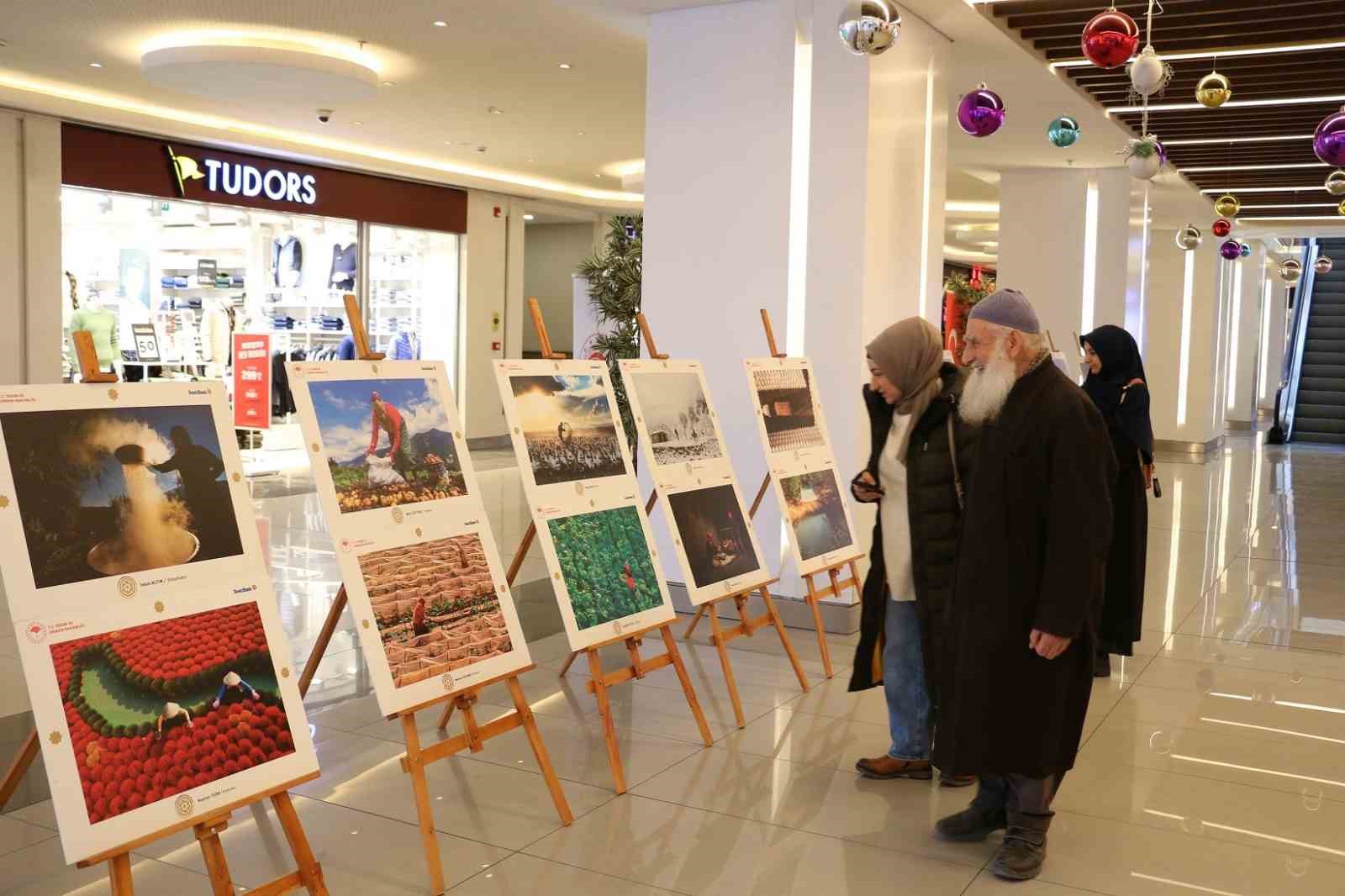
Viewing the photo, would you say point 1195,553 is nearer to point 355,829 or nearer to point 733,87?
point 733,87

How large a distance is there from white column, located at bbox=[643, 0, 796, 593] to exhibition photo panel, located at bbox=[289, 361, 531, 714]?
302cm

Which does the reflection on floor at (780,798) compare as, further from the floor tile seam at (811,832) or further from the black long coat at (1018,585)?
the black long coat at (1018,585)

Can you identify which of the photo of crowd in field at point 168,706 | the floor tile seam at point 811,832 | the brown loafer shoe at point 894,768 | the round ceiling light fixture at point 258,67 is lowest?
the floor tile seam at point 811,832

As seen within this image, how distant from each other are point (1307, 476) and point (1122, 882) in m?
14.3

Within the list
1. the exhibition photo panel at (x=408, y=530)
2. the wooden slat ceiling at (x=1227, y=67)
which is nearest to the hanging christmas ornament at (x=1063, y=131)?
the wooden slat ceiling at (x=1227, y=67)

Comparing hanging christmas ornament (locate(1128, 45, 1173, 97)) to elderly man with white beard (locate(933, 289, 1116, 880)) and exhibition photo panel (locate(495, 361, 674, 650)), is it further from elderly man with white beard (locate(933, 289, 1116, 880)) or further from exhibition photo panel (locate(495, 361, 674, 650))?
exhibition photo panel (locate(495, 361, 674, 650))

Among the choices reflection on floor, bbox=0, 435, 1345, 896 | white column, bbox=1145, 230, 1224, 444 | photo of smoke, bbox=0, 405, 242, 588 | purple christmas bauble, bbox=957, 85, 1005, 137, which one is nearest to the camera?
photo of smoke, bbox=0, 405, 242, 588

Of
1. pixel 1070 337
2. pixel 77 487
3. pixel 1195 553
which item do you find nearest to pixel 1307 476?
pixel 1070 337

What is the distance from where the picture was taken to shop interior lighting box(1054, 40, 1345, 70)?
7801 mm

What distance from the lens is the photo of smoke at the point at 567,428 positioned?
429cm

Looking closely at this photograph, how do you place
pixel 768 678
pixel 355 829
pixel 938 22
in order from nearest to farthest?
pixel 355 829 → pixel 768 678 → pixel 938 22

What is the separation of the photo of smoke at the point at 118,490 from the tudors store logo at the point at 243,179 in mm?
10694

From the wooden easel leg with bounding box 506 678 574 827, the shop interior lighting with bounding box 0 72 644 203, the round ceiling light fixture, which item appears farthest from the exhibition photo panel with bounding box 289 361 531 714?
the shop interior lighting with bounding box 0 72 644 203

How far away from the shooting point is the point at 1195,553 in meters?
9.34
